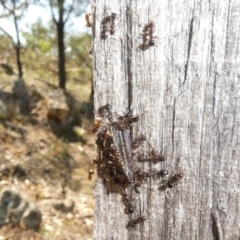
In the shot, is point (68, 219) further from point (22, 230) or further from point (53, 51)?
point (53, 51)

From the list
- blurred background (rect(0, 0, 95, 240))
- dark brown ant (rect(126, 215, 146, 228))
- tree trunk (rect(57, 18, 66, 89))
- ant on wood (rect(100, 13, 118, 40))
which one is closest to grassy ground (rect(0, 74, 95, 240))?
blurred background (rect(0, 0, 95, 240))

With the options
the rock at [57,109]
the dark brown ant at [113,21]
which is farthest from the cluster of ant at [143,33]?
the rock at [57,109]

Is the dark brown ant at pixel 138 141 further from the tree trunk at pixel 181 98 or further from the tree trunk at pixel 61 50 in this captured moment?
the tree trunk at pixel 61 50

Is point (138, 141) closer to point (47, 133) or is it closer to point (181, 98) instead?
point (181, 98)

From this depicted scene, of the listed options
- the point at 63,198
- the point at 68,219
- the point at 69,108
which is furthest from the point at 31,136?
the point at 68,219

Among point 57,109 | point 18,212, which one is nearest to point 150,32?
point 18,212

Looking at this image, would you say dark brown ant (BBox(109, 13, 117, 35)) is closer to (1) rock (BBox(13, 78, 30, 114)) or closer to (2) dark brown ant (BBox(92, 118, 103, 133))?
(2) dark brown ant (BBox(92, 118, 103, 133))
